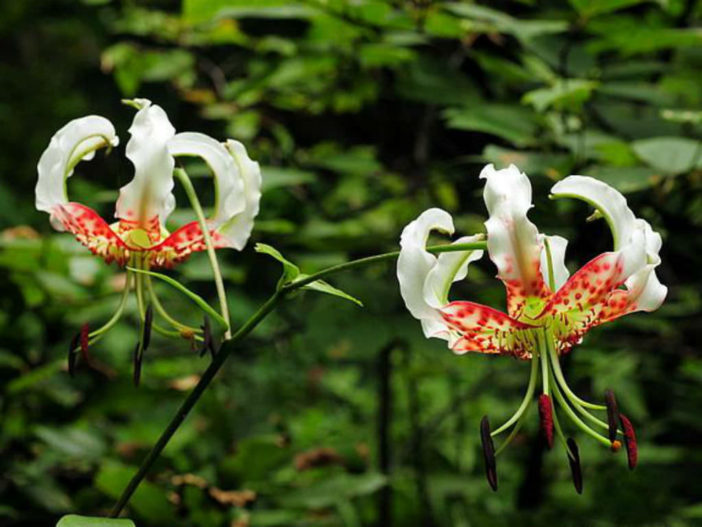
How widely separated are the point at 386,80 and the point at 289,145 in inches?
11.0

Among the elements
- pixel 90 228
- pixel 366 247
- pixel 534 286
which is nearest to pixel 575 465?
pixel 534 286

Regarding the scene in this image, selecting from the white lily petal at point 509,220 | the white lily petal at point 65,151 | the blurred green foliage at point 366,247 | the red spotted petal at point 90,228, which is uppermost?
the white lily petal at point 509,220

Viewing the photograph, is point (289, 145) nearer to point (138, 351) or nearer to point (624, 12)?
point (624, 12)

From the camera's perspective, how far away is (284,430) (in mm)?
1691

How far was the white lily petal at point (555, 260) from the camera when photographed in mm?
805

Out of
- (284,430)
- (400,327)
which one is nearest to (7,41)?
(284,430)

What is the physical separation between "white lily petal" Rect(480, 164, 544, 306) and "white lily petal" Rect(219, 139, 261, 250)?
0.88 feet

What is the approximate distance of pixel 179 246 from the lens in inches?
35.8

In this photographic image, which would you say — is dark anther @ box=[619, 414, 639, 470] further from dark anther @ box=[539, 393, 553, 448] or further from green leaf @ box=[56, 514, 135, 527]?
green leaf @ box=[56, 514, 135, 527]

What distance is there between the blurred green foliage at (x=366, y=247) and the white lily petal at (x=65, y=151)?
0.46 meters

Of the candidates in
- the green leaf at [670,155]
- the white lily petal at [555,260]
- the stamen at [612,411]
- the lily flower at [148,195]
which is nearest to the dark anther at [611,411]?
the stamen at [612,411]

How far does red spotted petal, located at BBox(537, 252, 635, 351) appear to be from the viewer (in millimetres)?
782

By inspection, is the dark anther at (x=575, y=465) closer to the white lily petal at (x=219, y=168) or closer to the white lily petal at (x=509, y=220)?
the white lily petal at (x=509, y=220)

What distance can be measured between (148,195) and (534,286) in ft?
1.22
